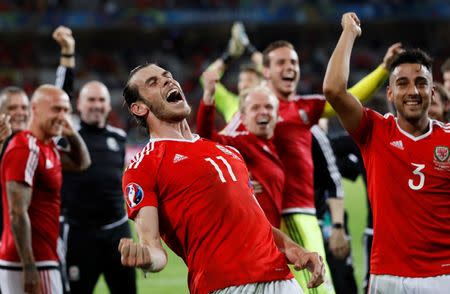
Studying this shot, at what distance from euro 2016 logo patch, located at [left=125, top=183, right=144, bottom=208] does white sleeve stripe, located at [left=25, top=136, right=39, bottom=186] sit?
2.05 m

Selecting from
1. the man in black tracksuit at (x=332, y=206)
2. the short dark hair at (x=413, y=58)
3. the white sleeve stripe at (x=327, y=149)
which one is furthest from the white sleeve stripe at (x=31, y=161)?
the short dark hair at (x=413, y=58)

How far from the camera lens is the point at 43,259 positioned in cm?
576

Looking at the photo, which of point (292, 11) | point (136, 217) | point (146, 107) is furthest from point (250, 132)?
point (292, 11)

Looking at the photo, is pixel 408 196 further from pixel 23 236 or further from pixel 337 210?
pixel 23 236

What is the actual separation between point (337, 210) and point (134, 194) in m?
3.23

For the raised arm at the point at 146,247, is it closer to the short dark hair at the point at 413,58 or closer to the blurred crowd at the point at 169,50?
the short dark hair at the point at 413,58

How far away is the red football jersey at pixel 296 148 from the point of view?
20.9ft

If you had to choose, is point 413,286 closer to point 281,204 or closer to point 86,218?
point 281,204

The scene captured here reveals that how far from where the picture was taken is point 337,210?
6.61m

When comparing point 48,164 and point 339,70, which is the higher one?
point 339,70

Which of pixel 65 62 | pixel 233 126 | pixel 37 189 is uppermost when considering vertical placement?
pixel 65 62

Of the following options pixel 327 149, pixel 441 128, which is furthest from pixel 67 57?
pixel 441 128

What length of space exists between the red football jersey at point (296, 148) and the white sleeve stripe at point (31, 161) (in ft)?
5.02

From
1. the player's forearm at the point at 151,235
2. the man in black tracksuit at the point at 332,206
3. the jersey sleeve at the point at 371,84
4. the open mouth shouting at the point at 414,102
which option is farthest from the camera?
the man in black tracksuit at the point at 332,206
